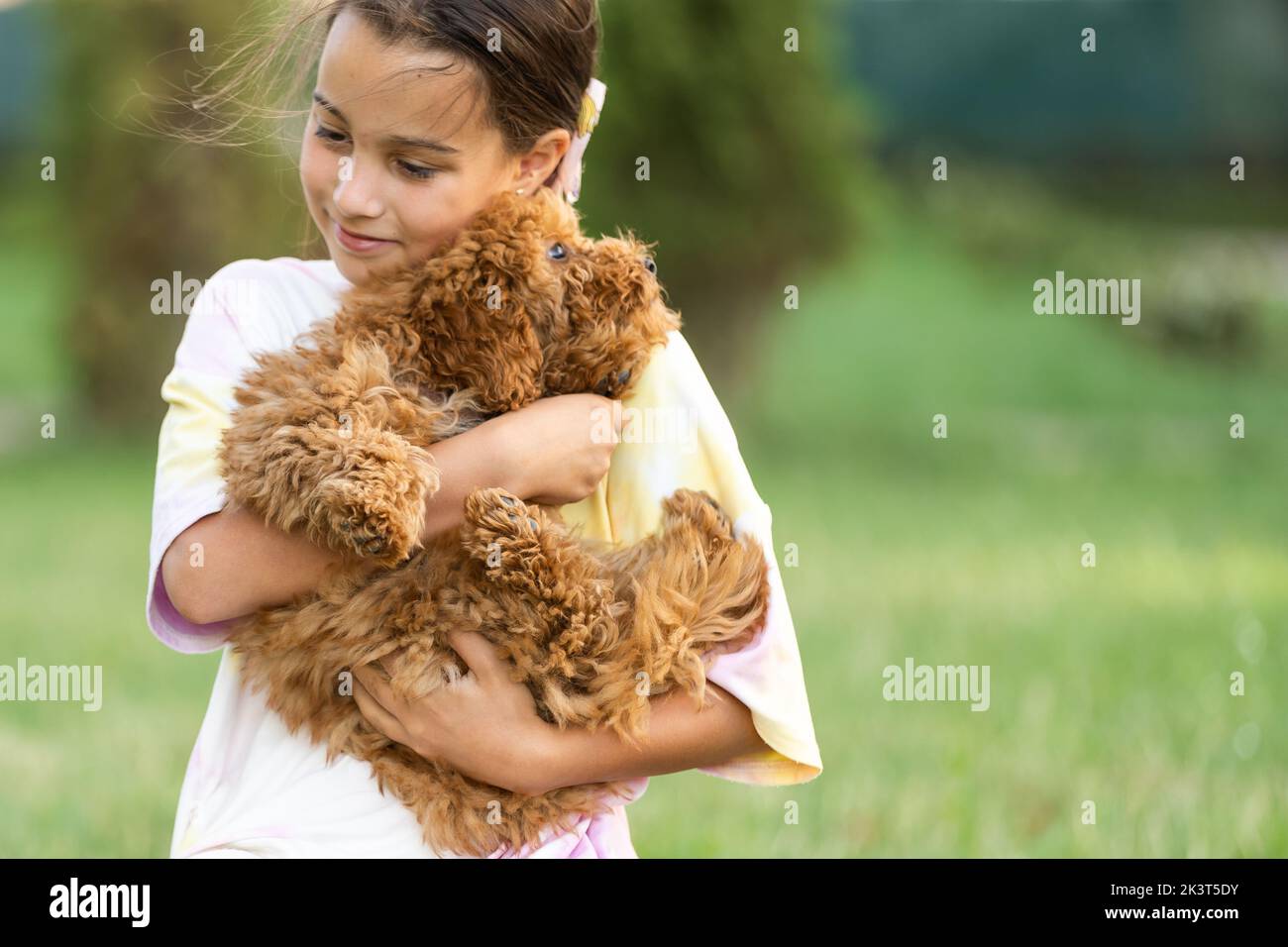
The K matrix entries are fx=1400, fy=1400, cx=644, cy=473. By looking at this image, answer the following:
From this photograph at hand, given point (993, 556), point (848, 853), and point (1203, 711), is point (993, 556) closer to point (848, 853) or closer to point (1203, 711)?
point (1203, 711)

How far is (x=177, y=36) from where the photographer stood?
44.9ft

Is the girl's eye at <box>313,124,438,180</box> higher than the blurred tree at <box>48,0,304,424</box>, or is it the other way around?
the blurred tree at <box>48,0,304,424</box>

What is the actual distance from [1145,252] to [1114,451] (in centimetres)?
743

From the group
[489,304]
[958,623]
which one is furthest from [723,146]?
[489,304]

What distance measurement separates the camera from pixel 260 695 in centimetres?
278

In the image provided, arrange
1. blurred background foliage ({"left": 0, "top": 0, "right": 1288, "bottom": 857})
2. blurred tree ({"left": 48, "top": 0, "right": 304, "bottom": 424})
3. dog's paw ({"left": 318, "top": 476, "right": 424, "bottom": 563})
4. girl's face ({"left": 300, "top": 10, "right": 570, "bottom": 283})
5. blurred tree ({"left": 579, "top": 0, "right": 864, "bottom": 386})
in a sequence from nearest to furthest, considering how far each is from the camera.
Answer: dog's paw ({"left": 318, "top": 476, "right": 424, "bottom": 563}) → girl's face ({"left": 300, "top": 10, "right": 570, "bottom": 283}) → blurred background foliage ({"left": 0, "top": 0, "right": 1288, "bottom": 857}) → blurred tree ({"left": 579, "top": 0, "right": 864, "bottom": 386}) → blurred tree ({"left": 48, "top": 0, "right": 304, "bottom": 424})

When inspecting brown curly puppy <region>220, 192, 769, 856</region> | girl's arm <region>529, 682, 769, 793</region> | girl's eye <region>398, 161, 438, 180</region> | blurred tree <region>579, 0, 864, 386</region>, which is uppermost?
blurred tree <region>579, 0, 864, 386</region>

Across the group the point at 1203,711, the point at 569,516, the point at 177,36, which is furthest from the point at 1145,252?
the point at 569,516

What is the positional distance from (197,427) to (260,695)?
544 millimetres

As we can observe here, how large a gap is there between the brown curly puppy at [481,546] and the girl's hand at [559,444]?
0.06 metres

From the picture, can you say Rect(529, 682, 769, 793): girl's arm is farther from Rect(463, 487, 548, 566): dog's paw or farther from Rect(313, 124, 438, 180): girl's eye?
Rect(313, 124, 438, 180): girl's eye

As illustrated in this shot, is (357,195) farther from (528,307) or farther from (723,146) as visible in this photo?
(723,146)

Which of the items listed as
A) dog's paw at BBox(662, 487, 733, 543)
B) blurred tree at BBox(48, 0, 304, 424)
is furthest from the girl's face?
blurred tree at BBox(48, 0, 304, 424)

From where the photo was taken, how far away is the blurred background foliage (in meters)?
5.75
